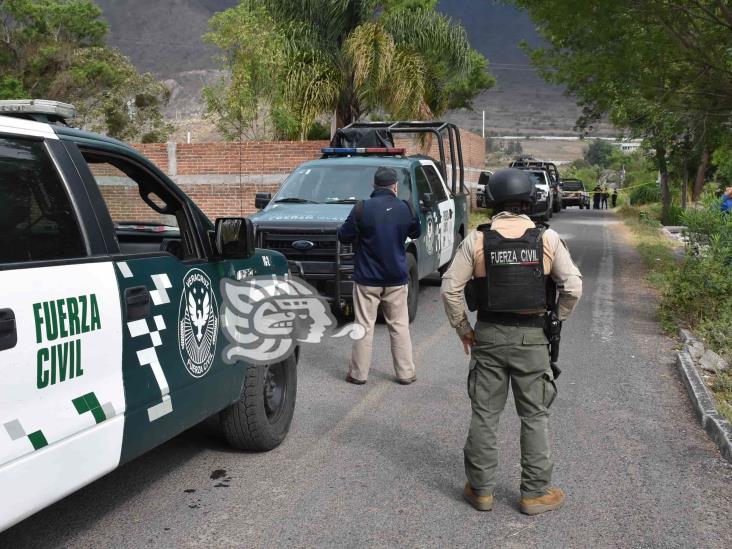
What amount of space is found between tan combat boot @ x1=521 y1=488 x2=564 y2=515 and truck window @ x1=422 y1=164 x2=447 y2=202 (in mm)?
7571

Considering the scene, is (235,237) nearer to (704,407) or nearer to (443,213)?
(704,407)

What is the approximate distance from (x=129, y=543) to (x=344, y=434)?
6.85ft

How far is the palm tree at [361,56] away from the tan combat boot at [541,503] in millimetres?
18127

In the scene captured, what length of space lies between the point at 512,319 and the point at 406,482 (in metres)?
1.22

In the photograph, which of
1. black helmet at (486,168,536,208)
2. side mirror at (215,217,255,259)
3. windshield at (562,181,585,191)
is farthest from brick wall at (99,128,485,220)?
windshield at (562,181,585,191)

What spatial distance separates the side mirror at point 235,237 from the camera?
183 inches

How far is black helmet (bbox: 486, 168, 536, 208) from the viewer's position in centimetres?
454

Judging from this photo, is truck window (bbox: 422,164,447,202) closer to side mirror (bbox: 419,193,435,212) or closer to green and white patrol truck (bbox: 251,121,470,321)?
green and white patrol truck (bbox: 251,121,470,321)

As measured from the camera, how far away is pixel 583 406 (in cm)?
684

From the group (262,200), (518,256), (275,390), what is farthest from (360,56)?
(518,256)

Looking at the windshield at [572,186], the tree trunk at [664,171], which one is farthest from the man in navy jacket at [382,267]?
the windshield at [572,186]

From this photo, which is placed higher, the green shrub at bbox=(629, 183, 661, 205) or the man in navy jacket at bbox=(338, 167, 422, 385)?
the man in navy jacket at bbox=(338, 167, 422, 385)

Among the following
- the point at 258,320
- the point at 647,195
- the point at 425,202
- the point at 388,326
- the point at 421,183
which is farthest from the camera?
the point at 647,195

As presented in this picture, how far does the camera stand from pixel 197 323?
14.9ft
